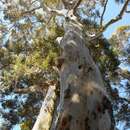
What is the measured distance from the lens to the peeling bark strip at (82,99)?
309 cm

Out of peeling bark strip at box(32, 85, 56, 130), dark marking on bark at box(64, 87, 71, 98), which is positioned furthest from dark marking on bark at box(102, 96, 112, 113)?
peeling bark strip at box(32, 85, 56, 130)

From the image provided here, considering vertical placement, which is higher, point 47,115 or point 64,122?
point 47,115

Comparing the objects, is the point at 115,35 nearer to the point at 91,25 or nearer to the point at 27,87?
the point at 91,25

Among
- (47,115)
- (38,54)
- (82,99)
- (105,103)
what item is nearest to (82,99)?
(82,99)

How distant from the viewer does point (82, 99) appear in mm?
3381

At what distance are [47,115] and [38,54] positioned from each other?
2.46 meters

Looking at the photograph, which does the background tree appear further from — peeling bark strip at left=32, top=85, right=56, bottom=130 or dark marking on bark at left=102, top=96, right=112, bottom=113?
dark marking on bark at left=102, top=96, right=112, bottom=113

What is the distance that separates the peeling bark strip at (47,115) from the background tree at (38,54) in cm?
106

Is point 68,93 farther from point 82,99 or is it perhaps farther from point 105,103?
point 105,103

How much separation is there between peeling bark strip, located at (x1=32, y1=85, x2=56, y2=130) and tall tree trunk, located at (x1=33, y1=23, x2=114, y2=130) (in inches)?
117

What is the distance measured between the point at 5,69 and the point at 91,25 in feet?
9.95

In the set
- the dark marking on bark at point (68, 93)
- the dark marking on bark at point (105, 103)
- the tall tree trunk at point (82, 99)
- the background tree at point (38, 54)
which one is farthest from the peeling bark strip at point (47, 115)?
the dark marking on bark at point (105, 103)

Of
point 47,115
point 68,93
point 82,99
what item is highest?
point 47,115

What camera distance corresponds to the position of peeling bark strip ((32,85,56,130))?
7.28 metres
